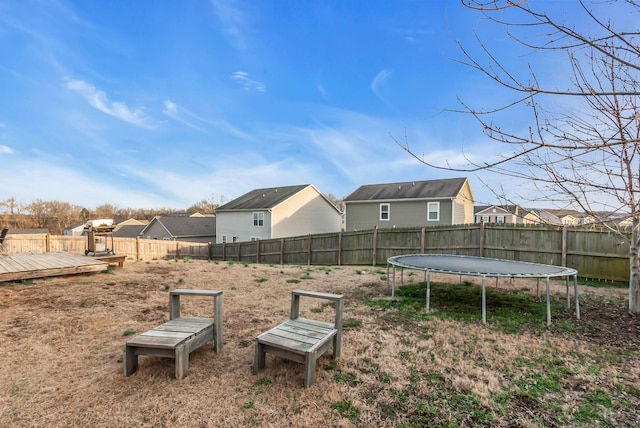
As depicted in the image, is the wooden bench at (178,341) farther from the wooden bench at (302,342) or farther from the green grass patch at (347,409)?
the green grass patch at (347,409)

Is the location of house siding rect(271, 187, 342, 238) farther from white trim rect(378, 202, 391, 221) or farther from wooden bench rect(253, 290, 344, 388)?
wooden bench rect(253, 290, 344, 388)

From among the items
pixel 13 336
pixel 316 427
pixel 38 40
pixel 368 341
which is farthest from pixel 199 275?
pixel 38 40

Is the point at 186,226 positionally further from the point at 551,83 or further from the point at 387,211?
the point at 551,83

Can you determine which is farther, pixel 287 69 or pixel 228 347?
pixel 287 69

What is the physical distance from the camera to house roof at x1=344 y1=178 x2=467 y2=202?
18.6 meters

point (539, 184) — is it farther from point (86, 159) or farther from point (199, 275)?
point (86, 159)

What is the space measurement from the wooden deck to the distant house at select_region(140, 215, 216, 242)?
19.6m

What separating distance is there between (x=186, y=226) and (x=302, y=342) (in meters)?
29.0

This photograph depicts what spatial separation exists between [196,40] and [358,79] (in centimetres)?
534

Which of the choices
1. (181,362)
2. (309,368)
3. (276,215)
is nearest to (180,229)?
(276,215)

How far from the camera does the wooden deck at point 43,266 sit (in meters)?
6.24

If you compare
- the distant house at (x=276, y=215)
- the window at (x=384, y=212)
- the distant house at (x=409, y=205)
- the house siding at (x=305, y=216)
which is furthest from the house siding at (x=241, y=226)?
the window at (x=384, y=212)

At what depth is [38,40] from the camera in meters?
7.89

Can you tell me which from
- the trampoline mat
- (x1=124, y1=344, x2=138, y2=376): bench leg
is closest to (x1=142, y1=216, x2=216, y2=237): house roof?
the trampoline mat
